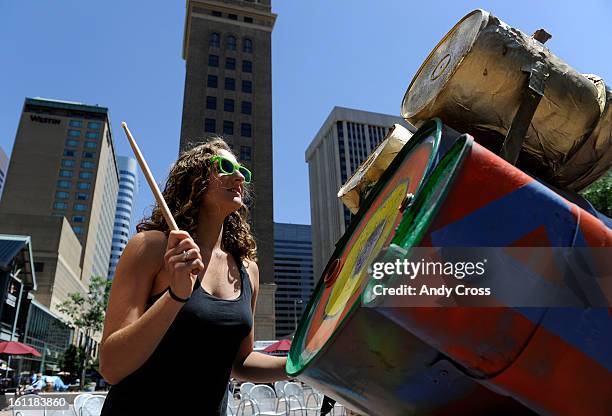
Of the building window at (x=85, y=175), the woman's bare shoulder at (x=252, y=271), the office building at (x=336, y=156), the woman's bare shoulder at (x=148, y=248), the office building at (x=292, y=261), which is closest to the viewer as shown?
the woman's bare shoulder at (x=148, y=248)

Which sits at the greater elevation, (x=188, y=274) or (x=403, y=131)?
(x=403, y=131)

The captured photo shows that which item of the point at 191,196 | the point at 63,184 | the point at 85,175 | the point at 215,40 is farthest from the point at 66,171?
the point at 191,196

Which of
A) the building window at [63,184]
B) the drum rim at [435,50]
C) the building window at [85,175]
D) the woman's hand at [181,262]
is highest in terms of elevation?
the building window at [85,175]

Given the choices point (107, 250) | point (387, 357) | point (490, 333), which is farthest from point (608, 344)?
point (107, 250)

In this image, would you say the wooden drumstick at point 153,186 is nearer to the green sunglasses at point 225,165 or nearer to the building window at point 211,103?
the green sunglasses at point 225,165

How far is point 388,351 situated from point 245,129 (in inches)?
1783

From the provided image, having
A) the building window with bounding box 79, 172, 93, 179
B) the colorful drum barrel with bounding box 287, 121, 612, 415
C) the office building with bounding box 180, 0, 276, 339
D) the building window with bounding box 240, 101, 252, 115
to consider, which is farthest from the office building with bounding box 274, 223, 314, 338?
the colorful drum barrel with bounding box 287, 121, 612, 415

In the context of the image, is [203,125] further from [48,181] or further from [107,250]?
[107,250]

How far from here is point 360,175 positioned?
2.08m

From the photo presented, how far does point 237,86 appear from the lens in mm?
46750

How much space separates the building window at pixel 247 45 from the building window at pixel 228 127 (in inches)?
359

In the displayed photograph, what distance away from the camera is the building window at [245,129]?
44781mm

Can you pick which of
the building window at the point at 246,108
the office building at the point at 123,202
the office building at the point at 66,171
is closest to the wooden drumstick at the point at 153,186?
the building window at the point at 246,108

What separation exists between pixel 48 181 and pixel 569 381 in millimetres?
98771
